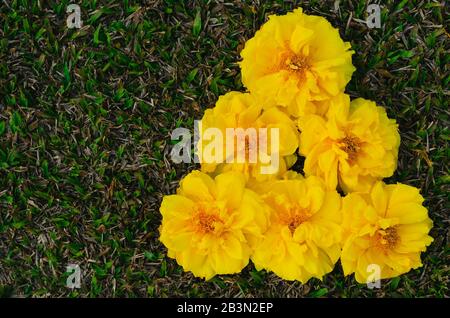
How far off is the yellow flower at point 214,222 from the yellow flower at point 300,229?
0.05 meters

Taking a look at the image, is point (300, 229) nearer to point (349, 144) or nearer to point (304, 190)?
point (304, 190)

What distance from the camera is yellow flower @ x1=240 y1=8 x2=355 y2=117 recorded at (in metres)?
1.85

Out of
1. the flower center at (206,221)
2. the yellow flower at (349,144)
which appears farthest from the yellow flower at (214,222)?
the yellow flower at (349,144)

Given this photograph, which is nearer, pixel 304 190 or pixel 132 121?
pixel 304 190

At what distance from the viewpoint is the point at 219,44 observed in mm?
2131

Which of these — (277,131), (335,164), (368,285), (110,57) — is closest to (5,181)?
(110,57)

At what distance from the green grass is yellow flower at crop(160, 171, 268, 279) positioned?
231 millimetres

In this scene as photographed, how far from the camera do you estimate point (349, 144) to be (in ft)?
6.05

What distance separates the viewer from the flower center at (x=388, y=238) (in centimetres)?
184

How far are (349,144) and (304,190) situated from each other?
19 cm

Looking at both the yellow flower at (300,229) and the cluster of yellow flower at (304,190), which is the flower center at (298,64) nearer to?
the cluster of yellow flower at (304,190)

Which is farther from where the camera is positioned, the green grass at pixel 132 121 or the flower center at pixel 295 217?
the green grass at pixel 132 121

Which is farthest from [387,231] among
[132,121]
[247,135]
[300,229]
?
[132,121]

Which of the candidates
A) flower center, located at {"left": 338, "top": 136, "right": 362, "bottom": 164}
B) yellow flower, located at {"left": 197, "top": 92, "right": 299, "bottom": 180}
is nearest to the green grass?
yellow flower, located at {"left": 197, "top": 92, "right": 299, "bottom": 180}
